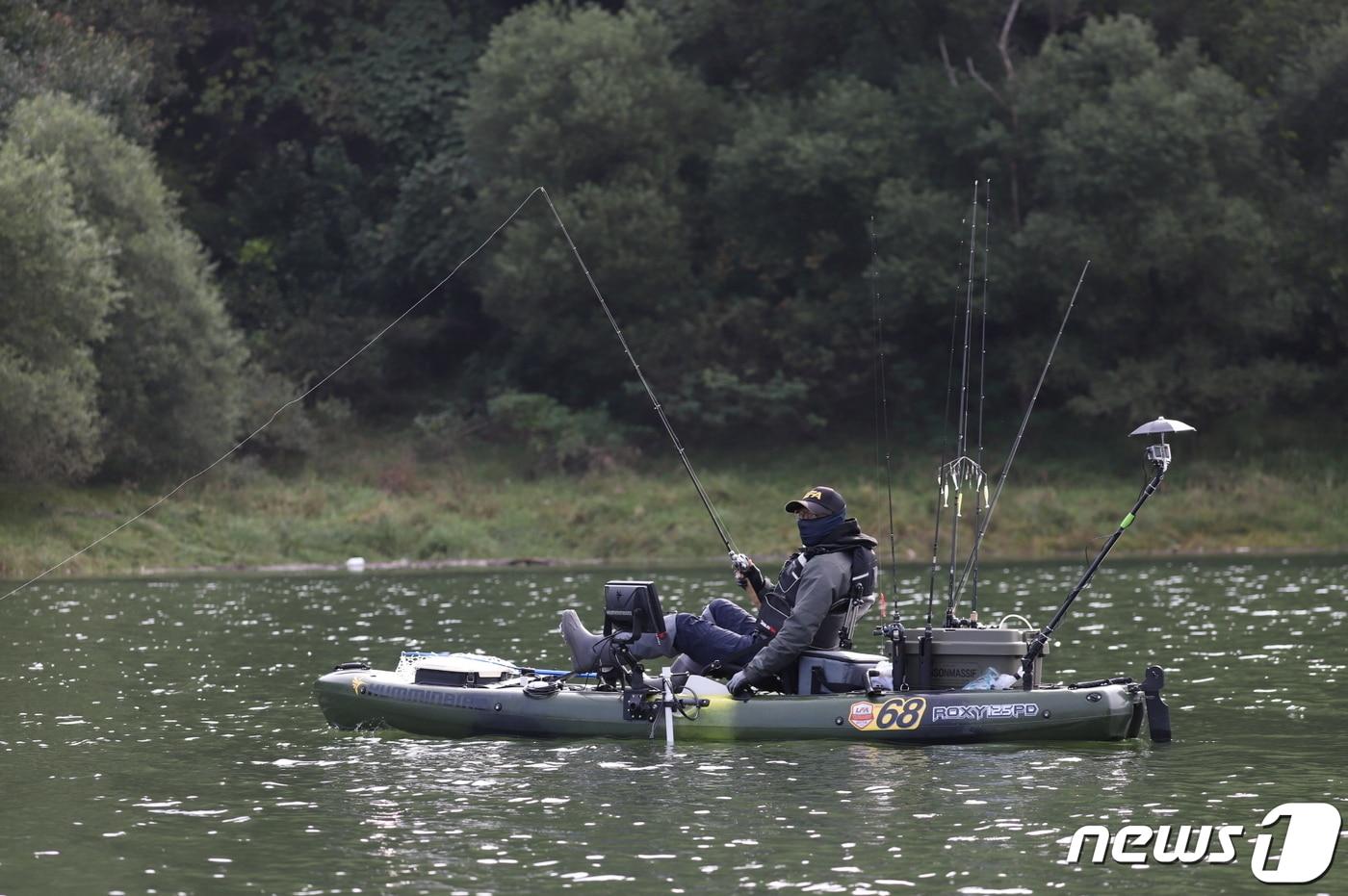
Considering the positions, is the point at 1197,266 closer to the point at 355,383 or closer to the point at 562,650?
the point at 355,383

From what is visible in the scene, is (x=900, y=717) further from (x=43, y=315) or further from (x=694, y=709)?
(x=43, y=315)

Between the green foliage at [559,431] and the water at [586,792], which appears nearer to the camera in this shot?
the water at [586,792]

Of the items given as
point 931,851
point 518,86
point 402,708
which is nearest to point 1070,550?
point 518,86

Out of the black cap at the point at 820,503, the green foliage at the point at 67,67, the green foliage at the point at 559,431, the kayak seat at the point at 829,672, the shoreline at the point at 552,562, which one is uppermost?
the green foliage at the point at 67,67

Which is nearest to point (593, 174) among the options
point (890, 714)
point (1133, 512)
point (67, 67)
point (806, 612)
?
point (67, 67)

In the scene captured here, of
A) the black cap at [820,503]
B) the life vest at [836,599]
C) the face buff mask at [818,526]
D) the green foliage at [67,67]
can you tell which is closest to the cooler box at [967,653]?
the life vest at [836,599]

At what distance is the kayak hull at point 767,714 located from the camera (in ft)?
42.9

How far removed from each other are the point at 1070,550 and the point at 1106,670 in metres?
19.1

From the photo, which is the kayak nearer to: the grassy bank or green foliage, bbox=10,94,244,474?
the grassy bank

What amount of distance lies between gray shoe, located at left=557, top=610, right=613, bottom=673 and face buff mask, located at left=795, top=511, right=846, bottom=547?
1601mm

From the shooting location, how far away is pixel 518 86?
4366 cm

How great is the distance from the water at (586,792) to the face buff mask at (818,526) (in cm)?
150

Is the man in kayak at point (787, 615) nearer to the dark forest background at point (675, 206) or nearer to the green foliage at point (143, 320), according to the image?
the dark forest background at point (675, 206)

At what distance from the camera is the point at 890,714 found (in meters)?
13.2
